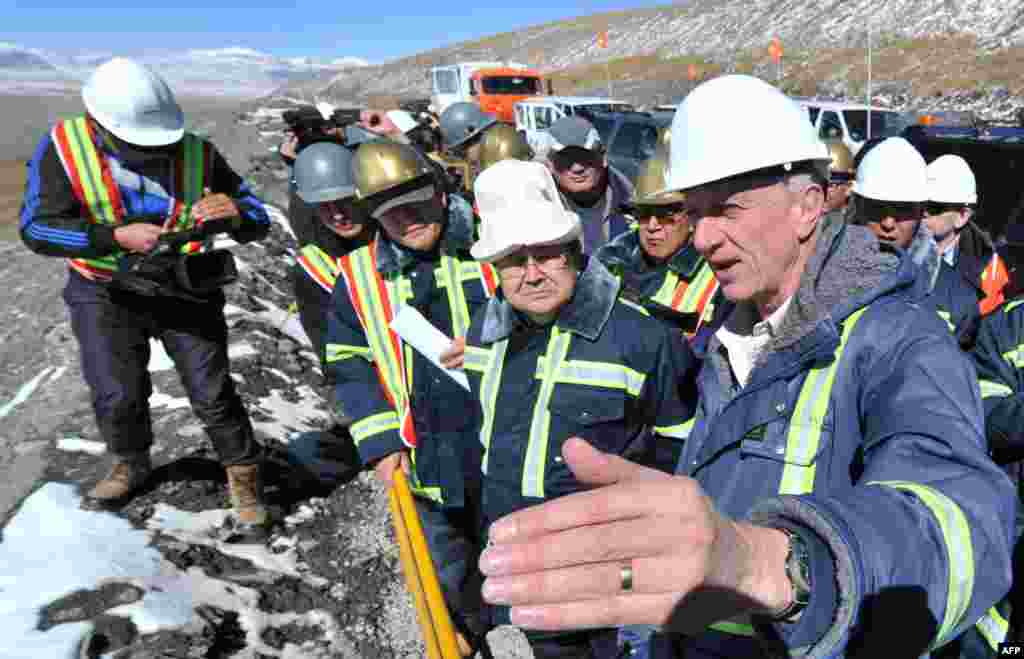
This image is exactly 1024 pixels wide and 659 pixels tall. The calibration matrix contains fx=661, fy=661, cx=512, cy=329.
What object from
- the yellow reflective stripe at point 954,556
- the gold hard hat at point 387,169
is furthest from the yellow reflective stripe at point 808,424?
the gold hard hat at point 387,169

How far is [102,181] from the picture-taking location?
118 inches

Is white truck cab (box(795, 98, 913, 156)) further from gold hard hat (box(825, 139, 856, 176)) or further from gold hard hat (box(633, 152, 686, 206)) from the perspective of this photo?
gold hard hat (box(633, 152, 686, 206))

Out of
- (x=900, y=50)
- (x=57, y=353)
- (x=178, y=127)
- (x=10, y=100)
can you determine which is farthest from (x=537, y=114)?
(x=10, y=100)

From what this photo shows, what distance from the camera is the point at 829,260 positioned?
Answer: 4.55 ft

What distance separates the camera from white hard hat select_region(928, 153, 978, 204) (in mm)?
3711

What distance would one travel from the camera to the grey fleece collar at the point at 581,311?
2.15 metres

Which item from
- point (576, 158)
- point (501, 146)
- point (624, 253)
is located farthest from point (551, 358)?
point (501, 146)

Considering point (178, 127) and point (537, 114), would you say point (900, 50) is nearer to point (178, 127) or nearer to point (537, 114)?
point (537, 114)

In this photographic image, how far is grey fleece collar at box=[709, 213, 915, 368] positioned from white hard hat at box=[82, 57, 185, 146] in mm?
2776

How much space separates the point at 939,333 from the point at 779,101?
58 centimetres

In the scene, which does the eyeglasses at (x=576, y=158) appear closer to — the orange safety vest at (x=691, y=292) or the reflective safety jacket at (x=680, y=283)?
the reflective safety jacket at (x=680, y=283)

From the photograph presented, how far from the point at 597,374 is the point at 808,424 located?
0.90 metres

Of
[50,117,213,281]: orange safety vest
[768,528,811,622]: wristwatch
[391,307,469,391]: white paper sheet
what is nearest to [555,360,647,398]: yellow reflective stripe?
[391,307,469,391]: white paper sheet

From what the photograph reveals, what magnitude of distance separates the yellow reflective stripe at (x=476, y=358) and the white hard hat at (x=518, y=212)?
1.07 ft
